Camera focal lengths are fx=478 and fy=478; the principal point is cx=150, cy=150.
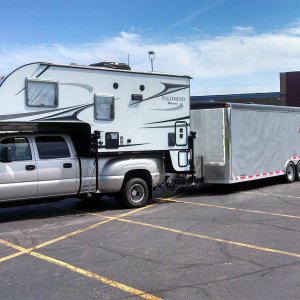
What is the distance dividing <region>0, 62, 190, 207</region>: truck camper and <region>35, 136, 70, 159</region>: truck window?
0.02 metres

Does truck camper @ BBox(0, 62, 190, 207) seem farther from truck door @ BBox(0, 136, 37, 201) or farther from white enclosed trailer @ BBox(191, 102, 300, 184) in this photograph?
white enclosed trailer @ BBox(191, 102, 300, 184)

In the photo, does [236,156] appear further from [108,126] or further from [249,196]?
[108,126]

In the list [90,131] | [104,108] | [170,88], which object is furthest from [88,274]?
[170,88]

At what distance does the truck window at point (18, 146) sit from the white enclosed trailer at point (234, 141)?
529 cm

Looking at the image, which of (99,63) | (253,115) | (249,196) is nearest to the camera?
(99,63)

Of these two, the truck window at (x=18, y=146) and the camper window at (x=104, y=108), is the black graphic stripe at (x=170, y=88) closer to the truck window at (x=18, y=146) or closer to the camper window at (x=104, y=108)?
the camper window at (x=104, y=108)

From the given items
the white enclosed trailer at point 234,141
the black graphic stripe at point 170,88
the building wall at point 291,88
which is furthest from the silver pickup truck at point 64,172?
the building wall at point 291,88

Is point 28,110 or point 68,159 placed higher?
point 28,110

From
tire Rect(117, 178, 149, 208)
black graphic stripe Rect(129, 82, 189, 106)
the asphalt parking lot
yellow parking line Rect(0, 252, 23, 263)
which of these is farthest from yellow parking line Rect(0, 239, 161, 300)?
black graphic stripe Rect(129, 82, 189, 106)

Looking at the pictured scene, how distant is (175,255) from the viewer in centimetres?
681

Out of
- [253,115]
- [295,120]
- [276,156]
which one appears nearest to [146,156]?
[253,115]

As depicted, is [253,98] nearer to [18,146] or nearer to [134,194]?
[134,194]

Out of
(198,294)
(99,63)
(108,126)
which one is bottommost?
(198,294)

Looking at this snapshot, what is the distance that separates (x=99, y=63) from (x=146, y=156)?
8.13 ft
